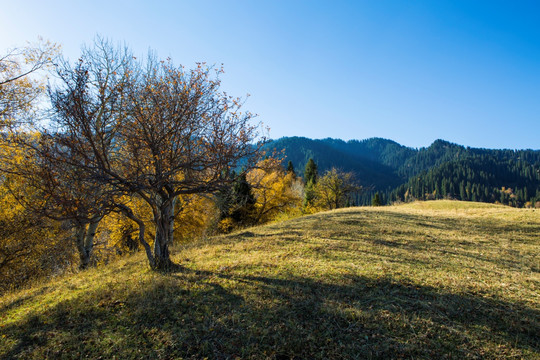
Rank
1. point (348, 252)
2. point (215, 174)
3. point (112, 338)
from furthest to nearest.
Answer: point (348, 252) < point (215, 174) < point (112, 338)

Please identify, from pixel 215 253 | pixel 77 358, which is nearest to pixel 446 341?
pixel 77 358

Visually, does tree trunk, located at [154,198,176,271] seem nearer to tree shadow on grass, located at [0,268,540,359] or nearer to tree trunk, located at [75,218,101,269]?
tree shadow on grass, located at [0,268,540,359]

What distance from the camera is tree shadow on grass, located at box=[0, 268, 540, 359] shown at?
15.1ft

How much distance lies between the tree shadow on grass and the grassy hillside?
0.02m

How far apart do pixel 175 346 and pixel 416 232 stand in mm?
15777

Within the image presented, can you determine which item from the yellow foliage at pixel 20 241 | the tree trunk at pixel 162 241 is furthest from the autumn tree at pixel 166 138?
the yellow foliage at pixel 20 241

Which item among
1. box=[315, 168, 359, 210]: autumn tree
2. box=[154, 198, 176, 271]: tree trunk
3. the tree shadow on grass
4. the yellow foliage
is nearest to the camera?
the tree shadow on grass

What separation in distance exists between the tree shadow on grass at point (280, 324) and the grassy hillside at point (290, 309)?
1.0 inches

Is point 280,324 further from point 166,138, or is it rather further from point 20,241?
point 20,241

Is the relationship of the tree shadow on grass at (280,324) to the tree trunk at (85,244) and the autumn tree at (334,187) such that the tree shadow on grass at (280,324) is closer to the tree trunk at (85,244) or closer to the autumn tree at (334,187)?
the tree trunk at (85,244)

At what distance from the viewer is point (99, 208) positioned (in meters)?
7.57

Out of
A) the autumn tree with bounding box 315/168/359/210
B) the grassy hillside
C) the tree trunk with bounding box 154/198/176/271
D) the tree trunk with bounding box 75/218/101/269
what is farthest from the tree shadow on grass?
the autumn tree with bounding box 315/168/359/210

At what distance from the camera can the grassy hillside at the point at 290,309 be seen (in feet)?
15.4

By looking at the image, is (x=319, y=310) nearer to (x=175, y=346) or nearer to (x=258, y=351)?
(x=258, y=351)
